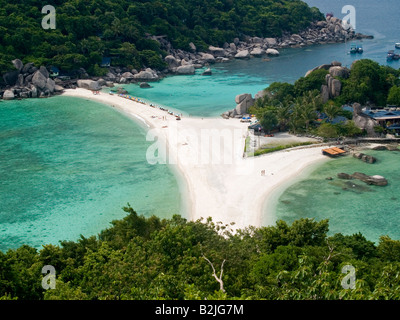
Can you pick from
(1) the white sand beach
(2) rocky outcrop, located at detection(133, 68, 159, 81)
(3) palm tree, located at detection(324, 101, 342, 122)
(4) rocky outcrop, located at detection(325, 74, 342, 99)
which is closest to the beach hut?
(2) rocky outcrop, located at detection(133, 68, 159, 81)

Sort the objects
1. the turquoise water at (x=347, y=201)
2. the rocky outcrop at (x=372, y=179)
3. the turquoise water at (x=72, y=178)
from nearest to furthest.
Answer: the turquoise water at (x=347, y=201)
the turquoise water at (x=72, y=178)
the rocky outcrop at (x=372, y=179)

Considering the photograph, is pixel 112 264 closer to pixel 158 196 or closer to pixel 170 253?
pixel 170 253

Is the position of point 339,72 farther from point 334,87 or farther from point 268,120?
point 268,120

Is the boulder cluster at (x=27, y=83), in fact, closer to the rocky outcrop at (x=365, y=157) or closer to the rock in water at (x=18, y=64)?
the rock in water at (x=18, y=64)

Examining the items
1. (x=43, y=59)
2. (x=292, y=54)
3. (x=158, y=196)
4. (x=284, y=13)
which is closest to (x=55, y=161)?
(x=158, y=196)

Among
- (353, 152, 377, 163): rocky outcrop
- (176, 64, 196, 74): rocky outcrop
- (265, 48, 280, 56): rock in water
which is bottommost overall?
(353, 152, 377, 163): rocky outcrop

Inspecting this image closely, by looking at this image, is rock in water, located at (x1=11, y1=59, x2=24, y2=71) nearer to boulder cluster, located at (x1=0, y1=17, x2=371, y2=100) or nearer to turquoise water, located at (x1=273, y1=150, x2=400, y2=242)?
boulder cluster, located at (x1=0, y1=17, x2=371, y2=100)

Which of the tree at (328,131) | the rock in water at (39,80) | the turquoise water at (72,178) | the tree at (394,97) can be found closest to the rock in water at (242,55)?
the rock in water at (39,80)
